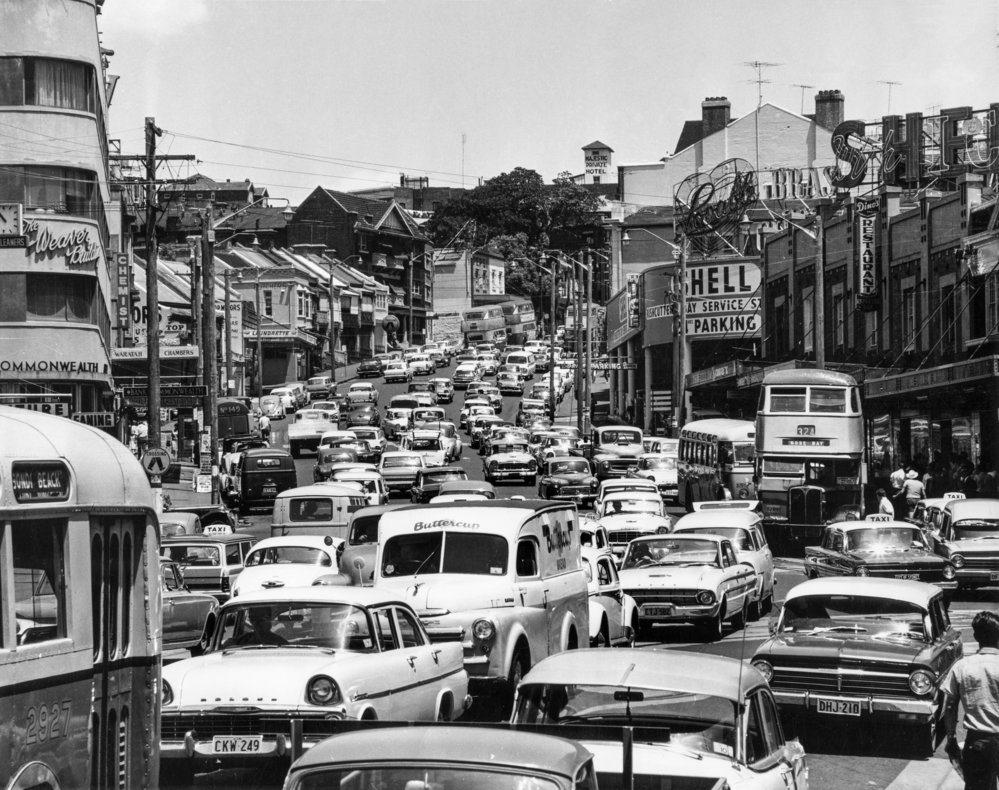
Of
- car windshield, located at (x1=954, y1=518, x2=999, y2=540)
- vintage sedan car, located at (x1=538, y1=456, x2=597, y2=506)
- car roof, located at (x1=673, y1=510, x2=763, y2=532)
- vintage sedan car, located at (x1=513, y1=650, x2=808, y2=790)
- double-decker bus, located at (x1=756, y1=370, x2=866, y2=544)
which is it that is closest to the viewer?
vintage sedan car, located at (x1=513, y1=650, x2=808, y2=790)

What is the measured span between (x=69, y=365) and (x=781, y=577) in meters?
22.9

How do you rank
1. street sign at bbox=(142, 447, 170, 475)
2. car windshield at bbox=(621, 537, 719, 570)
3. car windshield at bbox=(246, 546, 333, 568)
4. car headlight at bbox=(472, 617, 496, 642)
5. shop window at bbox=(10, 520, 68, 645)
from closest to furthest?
1. shop window at bbox=(10, 520, 68, 645)
2. car headlight at bbox=(472, 617, 496, 642)
3. car windshield at bbox=(621, 537, 719, 570)
4. car windshield at bbox=(246, 546, 333, 568)
5. street sign at bbox=(142, 447, 170, 475)

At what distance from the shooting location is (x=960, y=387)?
132 ft

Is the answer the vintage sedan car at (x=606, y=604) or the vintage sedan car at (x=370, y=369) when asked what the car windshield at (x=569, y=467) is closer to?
the vintage sedan car at (x=606, y=604)

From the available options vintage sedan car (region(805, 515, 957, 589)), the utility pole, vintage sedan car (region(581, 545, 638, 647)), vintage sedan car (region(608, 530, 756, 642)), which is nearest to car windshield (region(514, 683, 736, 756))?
vintage sedan car (region(581, 545, 638, 647))

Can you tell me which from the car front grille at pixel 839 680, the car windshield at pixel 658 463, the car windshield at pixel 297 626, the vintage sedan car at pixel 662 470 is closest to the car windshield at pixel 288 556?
the car front grille at pixel 839 680

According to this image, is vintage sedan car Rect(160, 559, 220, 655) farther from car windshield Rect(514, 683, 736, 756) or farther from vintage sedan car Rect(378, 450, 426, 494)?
vintage sedan car Rect(378, 450, 426, 494)

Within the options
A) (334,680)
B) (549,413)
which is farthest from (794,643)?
(549,413)

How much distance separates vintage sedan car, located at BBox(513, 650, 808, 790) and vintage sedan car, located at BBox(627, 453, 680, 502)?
41.5 m

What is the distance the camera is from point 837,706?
44.1 feet

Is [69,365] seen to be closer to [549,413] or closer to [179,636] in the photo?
[179,636]

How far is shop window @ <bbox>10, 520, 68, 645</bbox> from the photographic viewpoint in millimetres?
8000

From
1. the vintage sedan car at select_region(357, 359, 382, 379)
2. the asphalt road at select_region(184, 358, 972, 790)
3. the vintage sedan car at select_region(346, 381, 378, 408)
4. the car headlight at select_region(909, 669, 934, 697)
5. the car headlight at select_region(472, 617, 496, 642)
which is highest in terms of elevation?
the vintage sedan car at select_region(357, 359, 382, 379)

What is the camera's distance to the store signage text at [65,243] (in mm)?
43188
